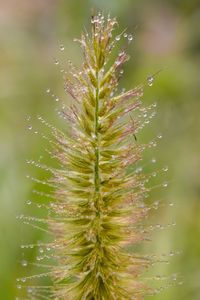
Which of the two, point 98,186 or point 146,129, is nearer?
point 98,186

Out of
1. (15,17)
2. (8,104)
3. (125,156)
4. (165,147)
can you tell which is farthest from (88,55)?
(15,17)

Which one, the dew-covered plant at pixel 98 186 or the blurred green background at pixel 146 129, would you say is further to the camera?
the blurred green background at pixel 146 129

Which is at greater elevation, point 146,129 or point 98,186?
point 146,129

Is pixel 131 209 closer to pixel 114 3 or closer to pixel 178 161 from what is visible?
pixel 178 161

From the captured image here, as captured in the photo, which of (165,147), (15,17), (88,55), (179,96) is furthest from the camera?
(15,17)
